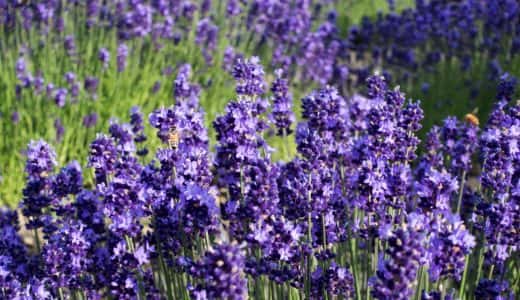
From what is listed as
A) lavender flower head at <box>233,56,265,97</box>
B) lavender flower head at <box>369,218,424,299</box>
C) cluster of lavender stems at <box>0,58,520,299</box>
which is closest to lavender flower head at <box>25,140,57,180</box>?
cluster of lavender stems at <box>0,58,520,299</box>

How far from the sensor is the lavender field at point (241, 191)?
8.38ft

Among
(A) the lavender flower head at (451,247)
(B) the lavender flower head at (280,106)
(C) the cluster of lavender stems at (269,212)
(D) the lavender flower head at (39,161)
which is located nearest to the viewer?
(A) the lavender flower head at (451,247)

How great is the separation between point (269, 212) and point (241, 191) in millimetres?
309

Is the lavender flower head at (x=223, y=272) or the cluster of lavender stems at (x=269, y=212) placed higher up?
the cluster of lavender stems at (x=269, y=212)

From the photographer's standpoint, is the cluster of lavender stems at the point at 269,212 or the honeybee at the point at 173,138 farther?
the honeybee at the point at 173,138

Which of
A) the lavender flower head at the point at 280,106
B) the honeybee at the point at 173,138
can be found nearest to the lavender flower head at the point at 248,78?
the lavender flower head at the point at 280,106

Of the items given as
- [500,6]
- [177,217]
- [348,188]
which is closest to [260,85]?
[348,188]

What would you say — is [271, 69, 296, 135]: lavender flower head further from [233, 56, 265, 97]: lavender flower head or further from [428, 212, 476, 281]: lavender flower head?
[428, 212, 476, 281]: lavender flower head

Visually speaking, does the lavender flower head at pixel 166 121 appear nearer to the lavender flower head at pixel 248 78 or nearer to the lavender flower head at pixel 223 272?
the lavender flower head at pixel 248 78

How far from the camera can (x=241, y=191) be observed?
2826mm

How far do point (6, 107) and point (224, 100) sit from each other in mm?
1698

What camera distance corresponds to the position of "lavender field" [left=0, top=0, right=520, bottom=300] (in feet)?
8.38

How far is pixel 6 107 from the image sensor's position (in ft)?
17.9

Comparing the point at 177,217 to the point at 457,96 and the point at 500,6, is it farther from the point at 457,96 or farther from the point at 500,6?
the point at 500,6
